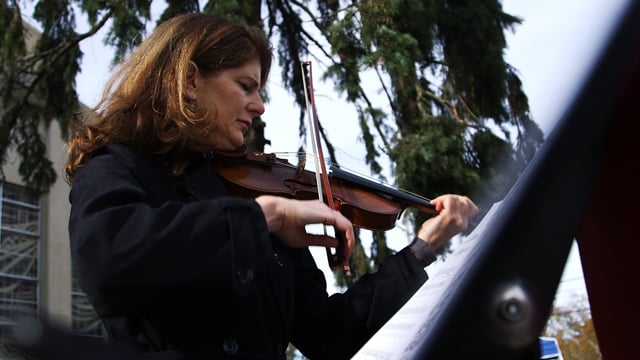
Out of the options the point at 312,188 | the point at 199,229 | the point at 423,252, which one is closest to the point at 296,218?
the point at 199,229

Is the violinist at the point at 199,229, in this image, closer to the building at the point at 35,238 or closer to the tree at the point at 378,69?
the building at the point at 35,238

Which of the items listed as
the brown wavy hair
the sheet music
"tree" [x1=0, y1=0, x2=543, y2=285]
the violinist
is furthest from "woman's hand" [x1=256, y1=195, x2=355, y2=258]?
"tree" [x1=0, y1=0, x2=543, y2=285]

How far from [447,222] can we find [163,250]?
74 centimetres

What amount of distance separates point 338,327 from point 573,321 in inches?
19.8

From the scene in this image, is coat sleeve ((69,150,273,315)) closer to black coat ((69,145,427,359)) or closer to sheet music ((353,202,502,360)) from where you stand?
black coat ((69,145,427,359))

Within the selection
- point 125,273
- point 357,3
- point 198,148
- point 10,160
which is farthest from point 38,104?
point 125,273

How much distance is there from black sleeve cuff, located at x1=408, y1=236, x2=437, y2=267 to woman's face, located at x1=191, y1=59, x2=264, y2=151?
0.46 m

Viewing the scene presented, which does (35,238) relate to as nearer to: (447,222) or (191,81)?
(191,81)

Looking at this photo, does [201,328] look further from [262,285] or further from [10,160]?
[10,160]

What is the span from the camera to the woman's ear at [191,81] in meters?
1.40

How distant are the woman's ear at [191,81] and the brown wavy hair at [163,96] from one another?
18mm

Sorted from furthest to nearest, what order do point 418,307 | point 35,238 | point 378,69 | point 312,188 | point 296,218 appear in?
point 35,238 → point 378,69 → point 312,188 → point 296,218 → point 418,307

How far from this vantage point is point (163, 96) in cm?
136

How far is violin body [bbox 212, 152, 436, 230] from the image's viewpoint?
1540 millimetres
